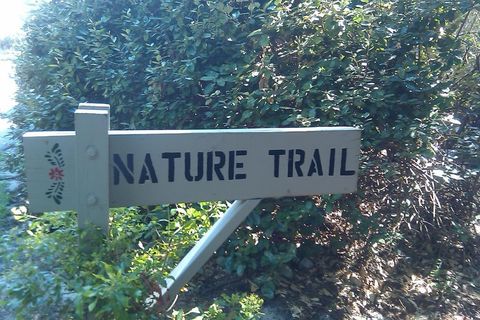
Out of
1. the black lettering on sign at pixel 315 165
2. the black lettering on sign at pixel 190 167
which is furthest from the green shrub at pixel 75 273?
the black lettering on sign at pixel 315 165

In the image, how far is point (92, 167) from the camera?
2.39m

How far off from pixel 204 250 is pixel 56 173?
2.32ft

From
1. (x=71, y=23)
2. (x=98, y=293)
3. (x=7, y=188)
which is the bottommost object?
(x=7, y=188)

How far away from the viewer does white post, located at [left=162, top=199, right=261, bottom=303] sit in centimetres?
258

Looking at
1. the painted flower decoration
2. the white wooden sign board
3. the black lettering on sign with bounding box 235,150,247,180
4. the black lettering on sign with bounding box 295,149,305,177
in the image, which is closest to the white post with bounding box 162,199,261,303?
the white wooden sign board

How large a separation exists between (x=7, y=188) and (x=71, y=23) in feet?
5.34

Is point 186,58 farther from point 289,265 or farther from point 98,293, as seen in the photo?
point 98,293

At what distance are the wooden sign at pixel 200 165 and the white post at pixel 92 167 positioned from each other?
0.07ft

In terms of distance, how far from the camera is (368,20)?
4.18 metres

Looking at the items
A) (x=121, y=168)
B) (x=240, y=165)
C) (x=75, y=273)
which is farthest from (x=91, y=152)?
(x=240, y=165)

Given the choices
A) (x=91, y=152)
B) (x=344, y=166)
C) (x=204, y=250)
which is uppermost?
(x=91, y=152)

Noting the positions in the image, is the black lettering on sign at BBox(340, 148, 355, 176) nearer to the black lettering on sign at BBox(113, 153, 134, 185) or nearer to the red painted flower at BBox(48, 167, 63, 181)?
the black lettering on sign at BBox(113, 153, 134, 185)

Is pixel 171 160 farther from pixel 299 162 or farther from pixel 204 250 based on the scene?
pixel 299 162

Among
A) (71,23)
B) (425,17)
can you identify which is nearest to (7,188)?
(71,23)
